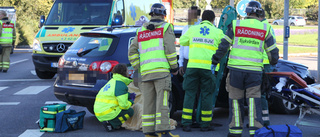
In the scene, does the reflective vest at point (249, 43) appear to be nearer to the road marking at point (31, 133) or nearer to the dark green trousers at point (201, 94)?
the dark green trousers at point (201, 94)

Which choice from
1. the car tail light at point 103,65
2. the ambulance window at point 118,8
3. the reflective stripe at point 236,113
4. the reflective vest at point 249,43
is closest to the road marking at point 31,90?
the ambulance window at point 118,8

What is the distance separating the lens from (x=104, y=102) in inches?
271

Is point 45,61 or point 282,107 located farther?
point 45,61

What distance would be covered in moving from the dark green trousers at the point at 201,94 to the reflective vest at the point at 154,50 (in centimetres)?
73

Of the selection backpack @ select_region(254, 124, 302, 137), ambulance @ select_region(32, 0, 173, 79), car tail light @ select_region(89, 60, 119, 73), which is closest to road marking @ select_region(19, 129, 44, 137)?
car tail light @ select_region(89, 60, 119, 73)

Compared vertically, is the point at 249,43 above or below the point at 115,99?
above

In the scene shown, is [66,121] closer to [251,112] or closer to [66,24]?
[251,112]

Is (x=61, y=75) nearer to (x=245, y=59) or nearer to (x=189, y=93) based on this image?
(x=189, y=93)

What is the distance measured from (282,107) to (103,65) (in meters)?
3.11

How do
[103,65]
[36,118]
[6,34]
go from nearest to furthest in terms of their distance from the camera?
1. [103,65]
2. [36,118]
3. [6,34]

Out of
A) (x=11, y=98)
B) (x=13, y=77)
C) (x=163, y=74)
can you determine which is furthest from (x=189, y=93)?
(x=13, y=77)

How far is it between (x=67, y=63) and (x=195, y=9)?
215cm

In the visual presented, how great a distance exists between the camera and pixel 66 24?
1326 centimetres

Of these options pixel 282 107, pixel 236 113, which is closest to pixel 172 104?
pixel 236 113
